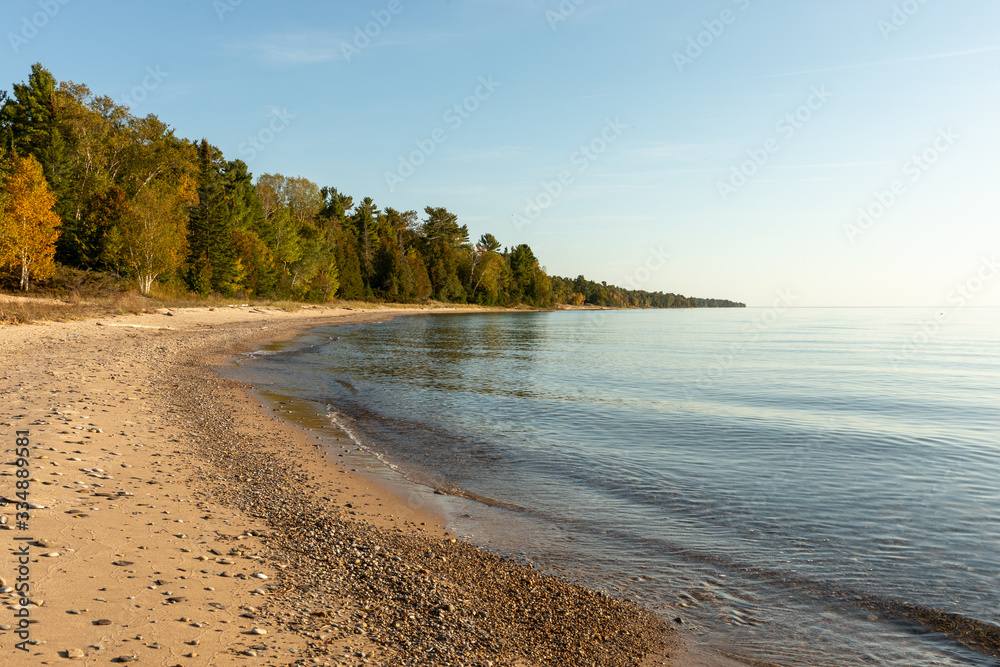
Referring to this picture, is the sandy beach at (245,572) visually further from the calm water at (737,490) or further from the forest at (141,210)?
the forest at (141,210)

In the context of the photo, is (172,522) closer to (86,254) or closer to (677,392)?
(677,392)

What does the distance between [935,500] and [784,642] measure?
7.76 m

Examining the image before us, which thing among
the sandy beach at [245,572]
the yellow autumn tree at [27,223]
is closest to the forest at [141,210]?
the yellow autumn tree at [27,223]

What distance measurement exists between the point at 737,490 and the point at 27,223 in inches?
2222

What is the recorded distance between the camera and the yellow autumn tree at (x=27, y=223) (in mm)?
43812

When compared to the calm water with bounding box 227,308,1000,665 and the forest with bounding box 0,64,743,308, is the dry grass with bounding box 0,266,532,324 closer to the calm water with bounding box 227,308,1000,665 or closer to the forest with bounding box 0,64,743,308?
the forest with bounding box 0,64,743,308

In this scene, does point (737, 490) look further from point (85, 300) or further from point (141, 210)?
point (141, 210)

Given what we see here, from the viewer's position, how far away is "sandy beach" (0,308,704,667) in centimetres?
495

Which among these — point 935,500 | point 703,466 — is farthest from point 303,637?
point 935,500

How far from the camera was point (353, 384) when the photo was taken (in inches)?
974

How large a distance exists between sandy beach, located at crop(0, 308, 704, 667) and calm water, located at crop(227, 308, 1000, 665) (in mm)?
1267

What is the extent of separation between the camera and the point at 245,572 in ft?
20.7

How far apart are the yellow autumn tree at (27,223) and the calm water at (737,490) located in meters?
31.1

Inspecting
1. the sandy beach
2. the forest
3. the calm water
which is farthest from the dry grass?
the sandy beach
